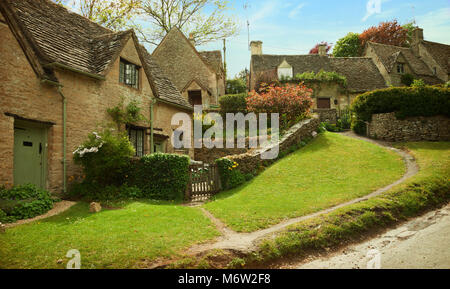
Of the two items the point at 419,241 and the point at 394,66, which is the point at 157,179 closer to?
the point at 419,241

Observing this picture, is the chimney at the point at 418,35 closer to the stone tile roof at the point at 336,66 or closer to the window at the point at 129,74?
the stone tile roof at the point at 336,66

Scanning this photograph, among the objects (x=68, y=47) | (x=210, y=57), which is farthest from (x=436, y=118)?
(x=210, y=57)

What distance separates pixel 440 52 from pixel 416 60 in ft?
10.4

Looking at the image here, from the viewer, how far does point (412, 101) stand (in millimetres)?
17438

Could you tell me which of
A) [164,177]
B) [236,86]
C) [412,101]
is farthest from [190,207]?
[236,86]

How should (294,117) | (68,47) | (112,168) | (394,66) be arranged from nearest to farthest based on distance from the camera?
1. (112,168)
2. (68,47)
3. (294,117)
4. (394,66)

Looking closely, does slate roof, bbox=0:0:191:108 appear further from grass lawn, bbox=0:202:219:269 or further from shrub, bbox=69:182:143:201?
grass lawn, bbox=0:202:219:269

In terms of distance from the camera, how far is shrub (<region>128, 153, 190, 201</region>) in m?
11.1

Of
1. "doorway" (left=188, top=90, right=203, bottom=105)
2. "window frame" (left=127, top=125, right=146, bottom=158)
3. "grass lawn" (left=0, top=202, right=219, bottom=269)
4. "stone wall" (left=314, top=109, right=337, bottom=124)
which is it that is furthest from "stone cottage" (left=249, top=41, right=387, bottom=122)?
"grass lawn" (left=0, top=202, right=219, bottom=269)

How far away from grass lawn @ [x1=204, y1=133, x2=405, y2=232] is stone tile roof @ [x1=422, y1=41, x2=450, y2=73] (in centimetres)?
2812

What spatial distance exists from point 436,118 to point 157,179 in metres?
18.0

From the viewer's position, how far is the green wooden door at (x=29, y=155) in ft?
31.8

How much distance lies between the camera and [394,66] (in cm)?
3316

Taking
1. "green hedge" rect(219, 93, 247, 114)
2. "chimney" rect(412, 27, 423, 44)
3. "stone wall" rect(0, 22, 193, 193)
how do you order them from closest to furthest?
"stone wall" rect(0, 22, 193, 193)
"green hedge" rect(219, 93, 247, 114)
"chimney" rect(412, 27, 423, 44)
